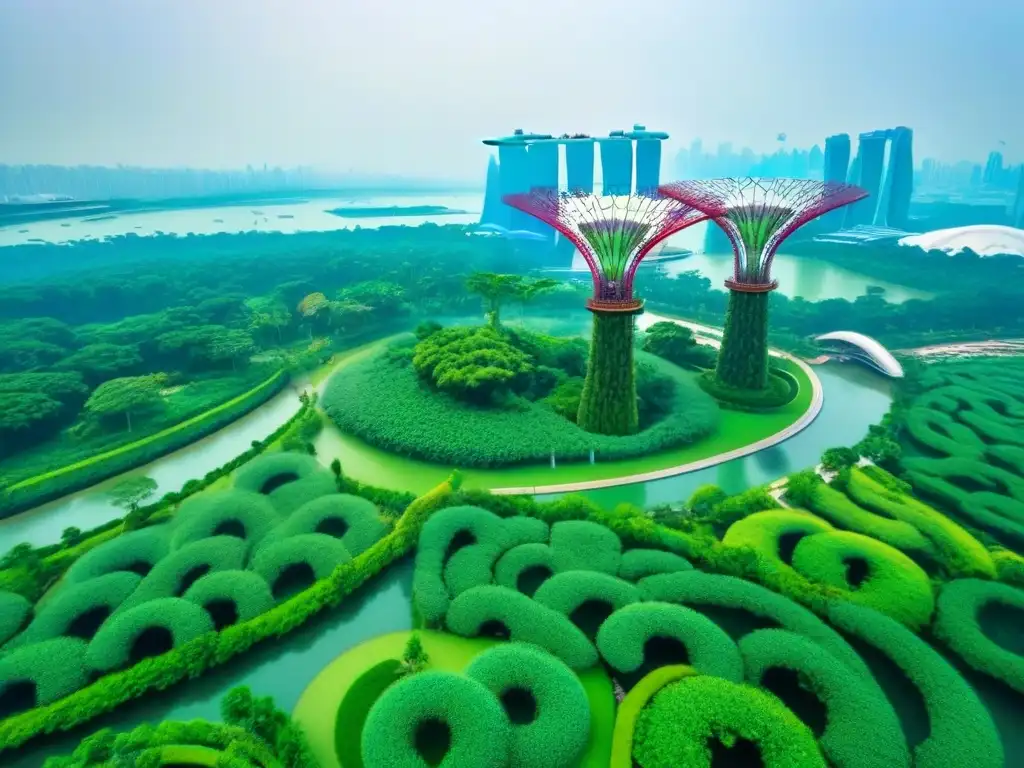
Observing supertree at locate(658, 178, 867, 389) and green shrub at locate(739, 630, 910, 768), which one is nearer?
green shrub at locate(739, 630, 910, 768)

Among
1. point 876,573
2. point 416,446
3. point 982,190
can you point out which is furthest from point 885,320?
point 982,190

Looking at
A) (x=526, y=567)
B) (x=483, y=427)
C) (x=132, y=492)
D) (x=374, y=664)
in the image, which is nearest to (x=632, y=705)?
(x=526, y=567)

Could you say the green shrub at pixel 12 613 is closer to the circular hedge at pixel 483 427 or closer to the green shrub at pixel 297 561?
the green shrub at pixel 297 561

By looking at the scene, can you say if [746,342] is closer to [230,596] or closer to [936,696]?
[936,696]

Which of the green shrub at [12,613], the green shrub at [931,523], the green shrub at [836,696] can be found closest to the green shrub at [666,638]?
the green shrub at [836,696]

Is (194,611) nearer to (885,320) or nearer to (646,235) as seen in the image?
(646,235)

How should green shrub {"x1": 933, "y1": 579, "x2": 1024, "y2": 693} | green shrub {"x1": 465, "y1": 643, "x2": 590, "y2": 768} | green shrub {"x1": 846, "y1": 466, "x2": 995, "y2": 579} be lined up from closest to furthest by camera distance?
green shrub {"x1": 465, "y1": 643, "x2": 590, "y2": 768} → green shrub {"x1": 933, "y1": 579, "x2": 1024, "y2": 693} → green shrub {"x1": 846, "y1": 466, "x2": 995, "y2": 579}

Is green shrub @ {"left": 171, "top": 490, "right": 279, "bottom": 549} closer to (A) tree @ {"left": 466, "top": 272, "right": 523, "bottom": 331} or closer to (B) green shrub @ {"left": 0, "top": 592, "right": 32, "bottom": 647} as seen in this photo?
→ (B) green shrub @ {"left": 0, "top": 592, "right": 32, "bottom": 647}

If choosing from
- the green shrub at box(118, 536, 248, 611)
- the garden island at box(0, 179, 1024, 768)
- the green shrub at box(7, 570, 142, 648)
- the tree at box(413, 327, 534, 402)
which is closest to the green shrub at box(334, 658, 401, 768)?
the garden island at box(0, 179, 1024, 768)
